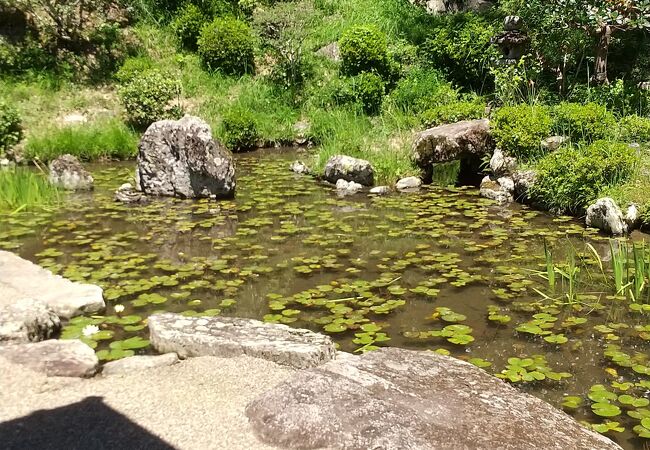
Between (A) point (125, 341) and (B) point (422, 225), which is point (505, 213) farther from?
(A) point (125, 341)

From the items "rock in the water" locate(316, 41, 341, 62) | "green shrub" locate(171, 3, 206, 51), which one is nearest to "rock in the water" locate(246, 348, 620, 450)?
"rock in the water" locate(316, 41, 341, 62)

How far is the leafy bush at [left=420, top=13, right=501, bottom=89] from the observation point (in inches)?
535

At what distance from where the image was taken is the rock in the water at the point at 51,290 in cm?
488

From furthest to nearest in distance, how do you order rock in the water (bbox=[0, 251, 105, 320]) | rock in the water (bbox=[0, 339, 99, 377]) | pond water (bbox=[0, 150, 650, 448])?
1. rock in the water (bbox=[0, 251, 105, 320])
2. pond water (bbox=[0, 150, 650, 448])
3. rock in the water (bbox=[0, 339, 99, 377])

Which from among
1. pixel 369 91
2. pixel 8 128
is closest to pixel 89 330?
pixel 8 128

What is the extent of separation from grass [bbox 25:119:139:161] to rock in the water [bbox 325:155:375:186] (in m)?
4.86

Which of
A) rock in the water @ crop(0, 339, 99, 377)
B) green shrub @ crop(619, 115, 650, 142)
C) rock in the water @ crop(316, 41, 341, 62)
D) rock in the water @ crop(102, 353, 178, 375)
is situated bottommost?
rock in the water @ crop(102, 353, 178, 375)

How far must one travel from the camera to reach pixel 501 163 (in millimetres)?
9297

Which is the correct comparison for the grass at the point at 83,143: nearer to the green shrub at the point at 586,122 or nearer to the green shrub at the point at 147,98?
the green shrub at the point at 147,98

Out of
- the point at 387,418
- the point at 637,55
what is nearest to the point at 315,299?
the point at 387,418

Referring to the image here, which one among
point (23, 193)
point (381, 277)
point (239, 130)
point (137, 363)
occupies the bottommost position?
point (381, 277)

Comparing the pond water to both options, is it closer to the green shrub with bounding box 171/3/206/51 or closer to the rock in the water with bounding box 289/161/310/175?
the rock in the water with bounding box 289/161/310/175

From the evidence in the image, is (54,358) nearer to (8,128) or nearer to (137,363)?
(137,363)

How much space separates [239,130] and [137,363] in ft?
31.3
